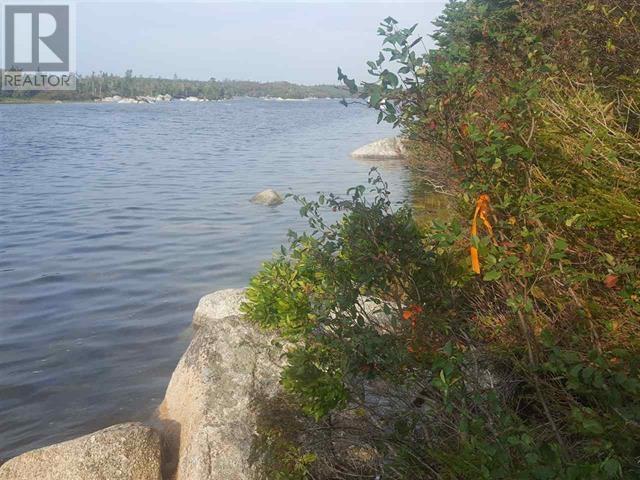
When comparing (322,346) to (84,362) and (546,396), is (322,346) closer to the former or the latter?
(546,396)

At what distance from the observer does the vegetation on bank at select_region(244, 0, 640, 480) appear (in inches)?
119

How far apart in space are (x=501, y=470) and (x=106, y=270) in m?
10.8

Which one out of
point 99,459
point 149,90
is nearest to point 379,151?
point 99,459

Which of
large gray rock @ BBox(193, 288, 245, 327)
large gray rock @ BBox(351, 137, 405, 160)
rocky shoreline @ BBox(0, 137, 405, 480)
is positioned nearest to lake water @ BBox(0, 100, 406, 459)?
large gray rock @ BBox(193, 288, 245, 327)

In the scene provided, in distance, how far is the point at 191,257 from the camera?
1294 cm

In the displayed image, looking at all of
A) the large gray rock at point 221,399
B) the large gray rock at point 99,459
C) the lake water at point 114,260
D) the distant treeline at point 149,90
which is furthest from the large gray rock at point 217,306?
the distant treeline at point 149,90

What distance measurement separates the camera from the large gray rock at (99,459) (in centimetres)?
477

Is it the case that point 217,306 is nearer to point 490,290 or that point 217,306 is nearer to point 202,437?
point 202,437

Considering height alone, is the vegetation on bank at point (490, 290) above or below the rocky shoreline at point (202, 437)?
above

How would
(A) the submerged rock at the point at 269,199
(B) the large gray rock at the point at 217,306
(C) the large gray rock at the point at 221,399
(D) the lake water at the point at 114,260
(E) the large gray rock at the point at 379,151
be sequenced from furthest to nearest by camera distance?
1. (E) the large gray rock at the point at 379,151
2. (A) the submerged rock at the point at 269,199
3. (B) the large gray rock at the point at 217,306
4. (D) the lake water at the point at 114,260
5. (C) the large gray rock at the point at 221,399

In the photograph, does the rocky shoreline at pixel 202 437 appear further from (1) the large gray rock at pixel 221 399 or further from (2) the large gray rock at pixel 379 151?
(2) the large gray rock at pixel 379 151

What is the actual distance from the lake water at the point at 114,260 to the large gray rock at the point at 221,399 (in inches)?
63.3

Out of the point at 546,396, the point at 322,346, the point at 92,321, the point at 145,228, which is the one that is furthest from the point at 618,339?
the point at 145,228

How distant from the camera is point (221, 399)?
4.99 m
